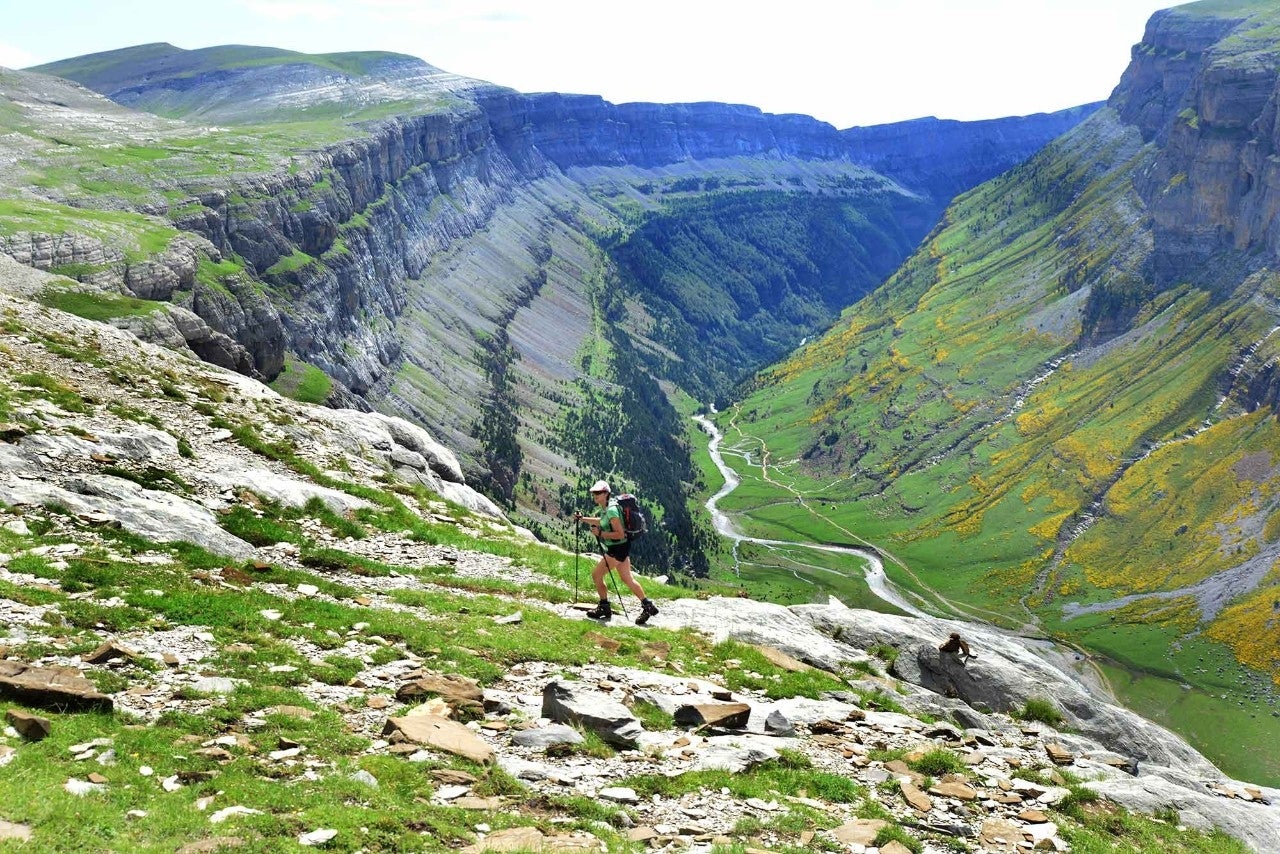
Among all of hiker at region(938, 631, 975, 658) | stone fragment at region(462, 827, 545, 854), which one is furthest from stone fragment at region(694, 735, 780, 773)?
hiker at region(938, 631, 975, 658)

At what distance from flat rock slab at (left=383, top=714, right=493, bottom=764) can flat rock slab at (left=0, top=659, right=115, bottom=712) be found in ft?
18.7

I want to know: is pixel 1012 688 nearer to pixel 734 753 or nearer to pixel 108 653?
pixel 734 753

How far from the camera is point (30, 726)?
56.7ft

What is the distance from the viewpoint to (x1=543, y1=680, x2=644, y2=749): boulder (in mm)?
21828

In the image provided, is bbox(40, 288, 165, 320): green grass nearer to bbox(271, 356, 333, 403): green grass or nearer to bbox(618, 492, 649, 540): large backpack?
bbox(271, 356, 333, 403): green grass

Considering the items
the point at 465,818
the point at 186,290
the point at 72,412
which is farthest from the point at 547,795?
the point at 186,290

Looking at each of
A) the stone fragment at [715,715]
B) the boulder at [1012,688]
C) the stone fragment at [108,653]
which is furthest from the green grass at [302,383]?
the stone fragment at [715,715]

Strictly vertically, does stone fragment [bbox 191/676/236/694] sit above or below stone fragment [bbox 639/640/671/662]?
above

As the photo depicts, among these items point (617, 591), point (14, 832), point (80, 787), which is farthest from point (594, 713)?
point (617, 591)

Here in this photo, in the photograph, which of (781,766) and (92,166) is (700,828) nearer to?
(781,766)

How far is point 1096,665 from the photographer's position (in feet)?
578

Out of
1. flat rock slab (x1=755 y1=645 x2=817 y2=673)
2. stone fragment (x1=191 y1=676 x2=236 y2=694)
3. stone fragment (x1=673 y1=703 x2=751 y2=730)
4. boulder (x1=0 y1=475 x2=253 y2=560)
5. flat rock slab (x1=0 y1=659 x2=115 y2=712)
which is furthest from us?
flat rock slab (x1=755 y1=645 x2=817 y2=673)

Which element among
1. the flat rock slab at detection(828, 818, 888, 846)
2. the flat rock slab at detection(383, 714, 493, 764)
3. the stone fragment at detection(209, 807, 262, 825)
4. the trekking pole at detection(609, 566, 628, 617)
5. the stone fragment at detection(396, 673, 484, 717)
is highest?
the stone fragment at detection(209, 807, 262, 825)

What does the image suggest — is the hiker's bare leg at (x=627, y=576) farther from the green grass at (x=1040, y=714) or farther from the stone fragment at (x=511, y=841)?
the stone fragment at (x=511, y=841)
